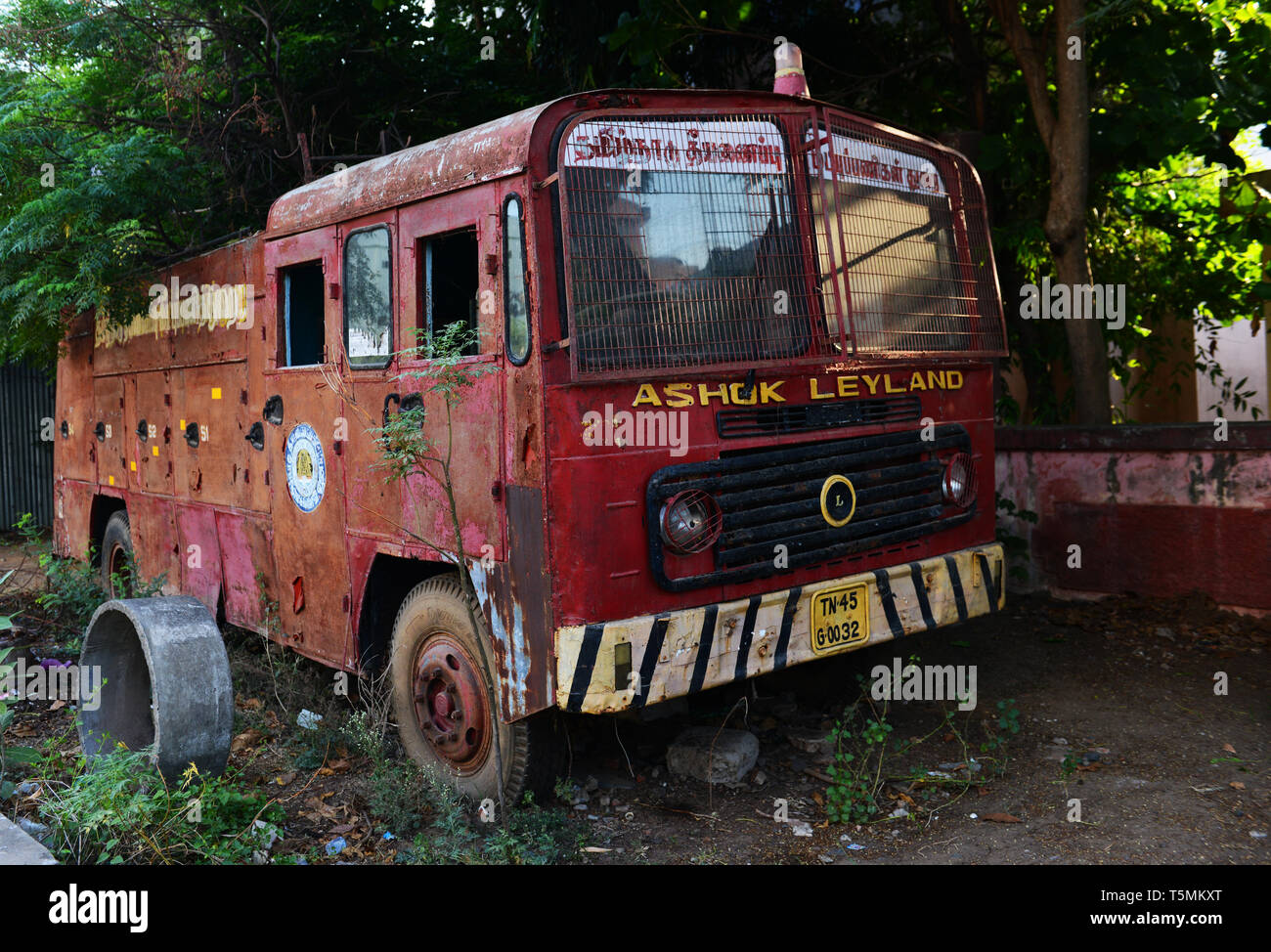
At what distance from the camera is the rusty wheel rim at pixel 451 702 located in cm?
428

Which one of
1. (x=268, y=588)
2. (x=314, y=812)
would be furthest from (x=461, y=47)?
(x=314, y=812)

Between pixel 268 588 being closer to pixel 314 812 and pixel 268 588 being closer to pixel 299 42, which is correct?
pixel 314 812

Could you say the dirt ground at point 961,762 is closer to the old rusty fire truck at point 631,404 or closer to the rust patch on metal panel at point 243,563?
the rust patch on metal panel at point 243,563

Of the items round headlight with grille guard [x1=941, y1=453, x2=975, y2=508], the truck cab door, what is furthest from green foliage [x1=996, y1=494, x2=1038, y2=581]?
the truck cab door

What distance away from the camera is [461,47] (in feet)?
35.0

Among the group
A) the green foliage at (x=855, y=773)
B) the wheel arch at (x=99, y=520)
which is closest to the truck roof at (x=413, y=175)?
the green foliage at (x=855, y=773)

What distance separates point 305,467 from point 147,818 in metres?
2.02

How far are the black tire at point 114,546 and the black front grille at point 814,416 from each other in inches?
219

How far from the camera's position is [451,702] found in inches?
175

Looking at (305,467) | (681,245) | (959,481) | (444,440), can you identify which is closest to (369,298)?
(444,440)

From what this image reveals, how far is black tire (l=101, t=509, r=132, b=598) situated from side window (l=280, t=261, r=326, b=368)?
10.6 feet

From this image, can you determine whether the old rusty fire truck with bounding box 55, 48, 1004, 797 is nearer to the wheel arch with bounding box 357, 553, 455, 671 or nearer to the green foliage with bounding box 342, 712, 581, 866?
the wheel arch with bounding box 357, 553, 455, 671

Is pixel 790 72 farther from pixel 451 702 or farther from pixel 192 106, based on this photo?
pixel 192 106

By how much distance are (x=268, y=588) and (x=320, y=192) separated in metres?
2.15
